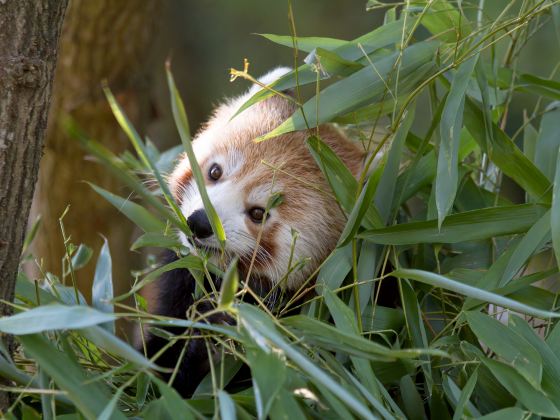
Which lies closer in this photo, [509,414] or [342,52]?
[509,414]

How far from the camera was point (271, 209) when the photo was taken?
1952 mm

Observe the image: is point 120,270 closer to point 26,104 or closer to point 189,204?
point 189,204

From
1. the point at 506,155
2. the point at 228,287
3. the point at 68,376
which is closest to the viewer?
the point at 228,287

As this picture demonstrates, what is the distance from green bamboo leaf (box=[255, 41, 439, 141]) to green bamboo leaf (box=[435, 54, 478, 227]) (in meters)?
0.12

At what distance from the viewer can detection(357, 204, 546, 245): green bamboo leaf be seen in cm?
167

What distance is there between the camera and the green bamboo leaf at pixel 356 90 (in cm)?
170

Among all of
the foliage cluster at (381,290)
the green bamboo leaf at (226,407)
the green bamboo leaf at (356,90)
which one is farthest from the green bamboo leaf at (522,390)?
the green bamboo leaf at (356,90)

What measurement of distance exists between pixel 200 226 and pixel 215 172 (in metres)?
0.29

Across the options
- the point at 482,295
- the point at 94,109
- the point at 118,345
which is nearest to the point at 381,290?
the point at 482,295

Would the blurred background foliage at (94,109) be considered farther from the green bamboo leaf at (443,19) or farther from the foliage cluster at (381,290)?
the foliage cluster at (381,290)

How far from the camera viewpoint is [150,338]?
2.20 m

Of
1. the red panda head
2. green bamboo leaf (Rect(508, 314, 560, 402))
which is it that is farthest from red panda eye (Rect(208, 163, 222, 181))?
green bamboo leaf (Rect(508, 314, 560, 402))

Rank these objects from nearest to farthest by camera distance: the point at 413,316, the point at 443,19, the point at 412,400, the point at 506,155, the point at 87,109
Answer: the point at 412,400 < the point at 413,316 < the point at 506,155 < the point at 443,19 < the point at 87,109

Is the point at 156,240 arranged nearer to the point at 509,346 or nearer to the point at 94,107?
the point at 509,346
